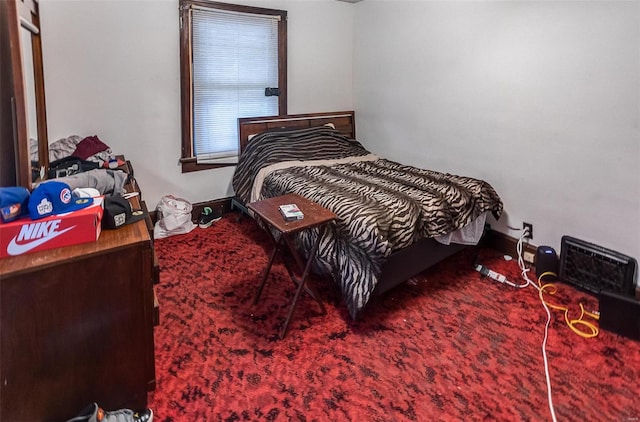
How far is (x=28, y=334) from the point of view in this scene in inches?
48.8

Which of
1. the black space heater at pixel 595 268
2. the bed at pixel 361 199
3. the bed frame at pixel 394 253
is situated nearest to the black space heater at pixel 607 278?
the black space heater at pixel 595 268

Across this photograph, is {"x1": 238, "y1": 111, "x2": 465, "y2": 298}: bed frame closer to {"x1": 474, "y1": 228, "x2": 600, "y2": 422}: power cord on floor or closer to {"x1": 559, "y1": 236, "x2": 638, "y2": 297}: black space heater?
{"x1": 474, "y1": 228, "x2": 600, "y2": 422}: power cord on floor

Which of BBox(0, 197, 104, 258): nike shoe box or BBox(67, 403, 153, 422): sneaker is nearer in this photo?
BBox(0, 197, 104, 258): nike shoe box

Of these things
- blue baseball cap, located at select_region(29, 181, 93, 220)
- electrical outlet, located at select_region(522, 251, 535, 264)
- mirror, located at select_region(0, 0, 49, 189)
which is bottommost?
electrical outlet, located at select_region(522, 251, 535, 264)

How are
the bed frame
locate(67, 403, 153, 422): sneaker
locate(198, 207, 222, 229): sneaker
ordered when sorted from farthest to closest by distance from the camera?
locate(198, 207, 222, 229): sneaker, the bed frame, locate(67, 403, 153, 422): sneaker

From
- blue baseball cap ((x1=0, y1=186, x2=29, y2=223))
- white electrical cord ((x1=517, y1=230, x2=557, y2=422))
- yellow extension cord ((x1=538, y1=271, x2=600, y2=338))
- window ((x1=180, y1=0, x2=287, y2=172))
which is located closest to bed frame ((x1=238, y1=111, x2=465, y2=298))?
window ((x1=180, y1=0, x2=287, y2=172))

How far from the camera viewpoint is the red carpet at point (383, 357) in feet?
5.43

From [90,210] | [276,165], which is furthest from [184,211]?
[90,210]

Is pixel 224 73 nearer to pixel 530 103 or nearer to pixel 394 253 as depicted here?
pixel 394 253

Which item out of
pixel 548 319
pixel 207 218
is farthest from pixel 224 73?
pixel 548 319

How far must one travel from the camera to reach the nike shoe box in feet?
3.97

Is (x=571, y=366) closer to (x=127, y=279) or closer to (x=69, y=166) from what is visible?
(x=127, y=279)

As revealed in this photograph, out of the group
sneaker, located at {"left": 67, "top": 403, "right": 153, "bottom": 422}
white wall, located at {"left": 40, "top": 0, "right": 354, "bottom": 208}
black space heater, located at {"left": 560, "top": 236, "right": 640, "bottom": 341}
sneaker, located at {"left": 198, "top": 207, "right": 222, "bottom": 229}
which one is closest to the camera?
sneaker, located at {"left": 67, "top": 403, "right": 153, "bottom": 422}

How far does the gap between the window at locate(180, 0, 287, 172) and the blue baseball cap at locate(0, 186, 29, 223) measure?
7.17 ft
